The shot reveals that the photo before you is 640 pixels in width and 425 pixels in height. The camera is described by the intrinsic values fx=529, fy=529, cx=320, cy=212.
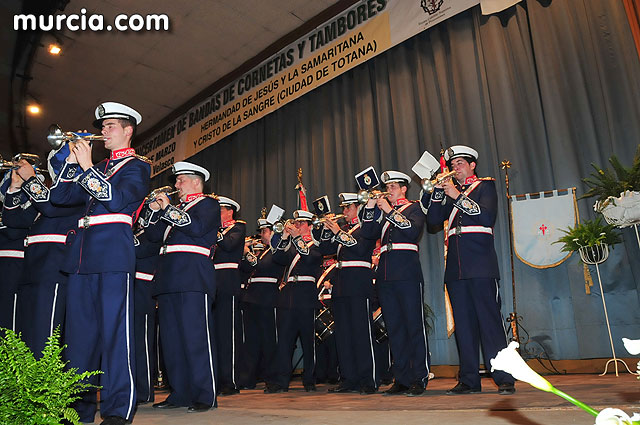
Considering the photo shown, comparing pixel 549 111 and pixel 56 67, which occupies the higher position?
pixel 56 67

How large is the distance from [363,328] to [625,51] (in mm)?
3688

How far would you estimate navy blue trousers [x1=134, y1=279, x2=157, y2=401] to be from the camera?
4.09 metres

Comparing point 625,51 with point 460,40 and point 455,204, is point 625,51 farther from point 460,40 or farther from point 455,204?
point 455,204

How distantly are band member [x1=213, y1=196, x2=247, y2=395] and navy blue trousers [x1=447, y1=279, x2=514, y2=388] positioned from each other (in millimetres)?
2050

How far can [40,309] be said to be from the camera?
3.09 metres

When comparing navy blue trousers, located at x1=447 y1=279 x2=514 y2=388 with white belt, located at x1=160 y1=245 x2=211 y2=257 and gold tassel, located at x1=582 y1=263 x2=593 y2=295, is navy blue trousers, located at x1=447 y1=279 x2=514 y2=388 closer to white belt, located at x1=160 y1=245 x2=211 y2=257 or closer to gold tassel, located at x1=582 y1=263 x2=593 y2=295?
gold tassel, located at x1=582 y1=263 x2=593 y2=295

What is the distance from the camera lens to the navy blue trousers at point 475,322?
3.78 metres

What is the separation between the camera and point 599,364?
4.84 meters

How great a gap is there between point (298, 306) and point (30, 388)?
3839 millimetres

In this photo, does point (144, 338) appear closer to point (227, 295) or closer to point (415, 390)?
point (227, 295)

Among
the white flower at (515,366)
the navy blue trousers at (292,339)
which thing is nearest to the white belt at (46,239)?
the navy blue trousers at (292,339)

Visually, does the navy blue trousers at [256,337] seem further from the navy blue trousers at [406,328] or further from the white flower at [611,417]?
the white flower at [611,417]

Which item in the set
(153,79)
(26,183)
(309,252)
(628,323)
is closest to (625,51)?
(628,323)

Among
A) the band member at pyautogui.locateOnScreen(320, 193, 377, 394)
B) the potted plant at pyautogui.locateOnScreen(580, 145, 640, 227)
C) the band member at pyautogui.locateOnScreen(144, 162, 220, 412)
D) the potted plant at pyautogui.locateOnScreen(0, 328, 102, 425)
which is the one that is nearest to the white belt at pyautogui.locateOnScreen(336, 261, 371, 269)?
the band member at pyautogui.locateOnScreen(320, 193, 377, 394)
